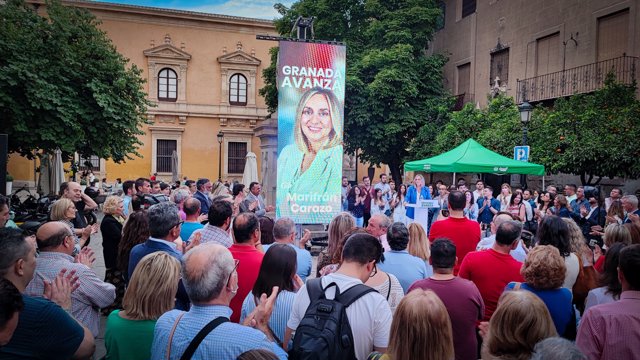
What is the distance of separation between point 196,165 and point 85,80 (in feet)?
65.6

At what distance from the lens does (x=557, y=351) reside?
1.97 metres

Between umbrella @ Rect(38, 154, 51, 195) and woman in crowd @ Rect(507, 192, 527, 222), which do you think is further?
umbrella @ Rect(38, 154, 51, 195)

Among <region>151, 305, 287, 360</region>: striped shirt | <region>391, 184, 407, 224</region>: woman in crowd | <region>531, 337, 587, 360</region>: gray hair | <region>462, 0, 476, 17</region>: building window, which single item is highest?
<region>462, 0, 476, 17</region>: building window

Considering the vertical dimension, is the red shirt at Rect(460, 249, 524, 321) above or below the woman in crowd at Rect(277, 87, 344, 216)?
below

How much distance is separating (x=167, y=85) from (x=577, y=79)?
27.7 m

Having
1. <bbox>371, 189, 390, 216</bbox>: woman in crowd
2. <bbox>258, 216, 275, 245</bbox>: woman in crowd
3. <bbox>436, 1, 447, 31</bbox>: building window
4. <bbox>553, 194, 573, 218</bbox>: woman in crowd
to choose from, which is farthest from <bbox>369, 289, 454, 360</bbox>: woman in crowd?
<bbox>436, 1, 447, 31</bbox>: building window

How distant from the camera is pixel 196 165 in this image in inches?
1457

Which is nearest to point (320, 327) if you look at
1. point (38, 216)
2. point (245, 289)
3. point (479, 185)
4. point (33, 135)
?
point (245, 289)

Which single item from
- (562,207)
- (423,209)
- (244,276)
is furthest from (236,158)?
(244,276)

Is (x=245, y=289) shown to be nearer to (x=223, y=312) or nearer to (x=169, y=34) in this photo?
(x=223, y=312)

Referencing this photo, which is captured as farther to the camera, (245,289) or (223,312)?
(245,289)

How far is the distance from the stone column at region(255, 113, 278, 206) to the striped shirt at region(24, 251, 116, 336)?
10.8 m

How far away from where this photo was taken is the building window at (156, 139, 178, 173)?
120 ft

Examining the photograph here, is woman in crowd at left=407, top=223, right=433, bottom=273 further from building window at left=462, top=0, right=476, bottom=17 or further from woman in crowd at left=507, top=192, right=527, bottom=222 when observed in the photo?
building window at left=462, top=0, right=476, bottom=17
